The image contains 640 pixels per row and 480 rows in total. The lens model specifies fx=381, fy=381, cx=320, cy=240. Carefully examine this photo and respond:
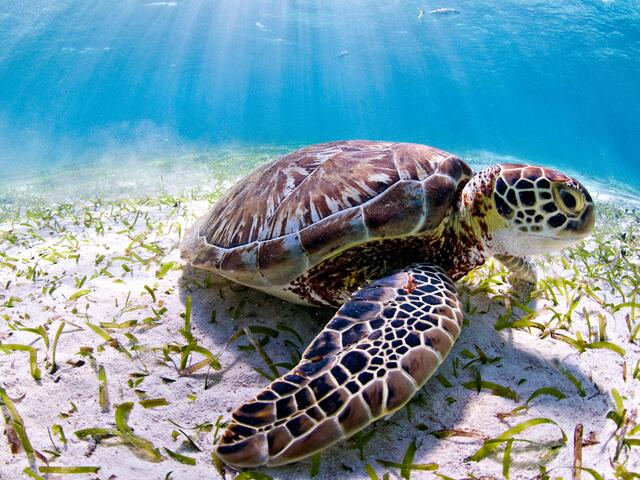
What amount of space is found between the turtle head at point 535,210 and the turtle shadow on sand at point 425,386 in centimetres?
46

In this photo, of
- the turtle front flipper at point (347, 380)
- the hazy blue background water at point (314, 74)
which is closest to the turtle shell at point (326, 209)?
the turtle front flipper at point (347, 380)

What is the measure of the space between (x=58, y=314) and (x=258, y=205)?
127 cm

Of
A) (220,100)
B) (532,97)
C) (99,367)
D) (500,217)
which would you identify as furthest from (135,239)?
(220,100)

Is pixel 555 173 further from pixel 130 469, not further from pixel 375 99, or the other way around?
pixel 375 99

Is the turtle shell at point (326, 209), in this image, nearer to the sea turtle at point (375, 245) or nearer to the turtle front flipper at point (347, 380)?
the sea turtle at point (375, 245)

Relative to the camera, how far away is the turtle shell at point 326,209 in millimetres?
2004

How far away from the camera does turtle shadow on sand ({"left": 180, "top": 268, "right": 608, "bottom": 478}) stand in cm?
137

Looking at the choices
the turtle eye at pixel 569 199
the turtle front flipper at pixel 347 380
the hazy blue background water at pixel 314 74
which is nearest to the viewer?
the turtle front flipper at pixel 347 380

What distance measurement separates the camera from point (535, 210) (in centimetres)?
198

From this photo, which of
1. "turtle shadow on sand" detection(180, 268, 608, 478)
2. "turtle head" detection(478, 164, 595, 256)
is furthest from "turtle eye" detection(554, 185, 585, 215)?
"turtle shadow on sand" detection(180, 268, 608, 478)

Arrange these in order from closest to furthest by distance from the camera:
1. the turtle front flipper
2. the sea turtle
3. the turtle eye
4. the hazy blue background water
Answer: the turtle front flipper < the sea turtle < the turtle eye < the hazy blue background water

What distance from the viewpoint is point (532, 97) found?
6694cm

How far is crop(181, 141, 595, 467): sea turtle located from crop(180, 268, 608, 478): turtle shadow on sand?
19 cm

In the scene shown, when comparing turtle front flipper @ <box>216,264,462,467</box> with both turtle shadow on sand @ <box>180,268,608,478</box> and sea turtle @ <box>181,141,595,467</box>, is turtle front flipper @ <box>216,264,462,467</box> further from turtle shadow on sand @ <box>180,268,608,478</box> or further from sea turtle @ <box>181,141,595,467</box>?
turtle shadow on sand @ <box>180,268,608,478</box>
